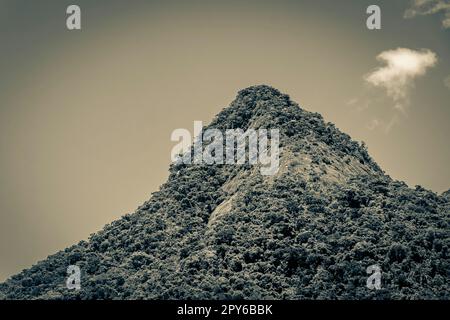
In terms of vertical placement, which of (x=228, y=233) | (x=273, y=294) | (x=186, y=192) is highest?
(x=186, y=192)

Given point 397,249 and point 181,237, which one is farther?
point 181,237

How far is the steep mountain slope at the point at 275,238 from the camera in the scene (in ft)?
267

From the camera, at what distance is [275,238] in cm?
8856

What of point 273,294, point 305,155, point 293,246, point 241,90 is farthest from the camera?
point 241,90

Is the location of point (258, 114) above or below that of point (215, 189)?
above

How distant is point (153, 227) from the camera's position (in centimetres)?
9875

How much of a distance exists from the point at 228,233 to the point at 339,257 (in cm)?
1196

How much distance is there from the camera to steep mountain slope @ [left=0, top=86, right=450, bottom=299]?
81312 mm

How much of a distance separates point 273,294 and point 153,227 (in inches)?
876

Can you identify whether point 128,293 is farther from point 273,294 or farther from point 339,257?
point 339,257

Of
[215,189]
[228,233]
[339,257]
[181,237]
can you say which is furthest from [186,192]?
[339,257]

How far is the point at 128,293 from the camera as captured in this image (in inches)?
3314

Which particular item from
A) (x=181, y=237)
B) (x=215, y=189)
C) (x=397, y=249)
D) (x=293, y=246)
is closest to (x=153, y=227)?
(x=181, y=237)

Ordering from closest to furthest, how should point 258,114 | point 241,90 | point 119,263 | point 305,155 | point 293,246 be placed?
point 293,246 → point 119,263 → point 305,155 → point 258,114 → point 241,90
